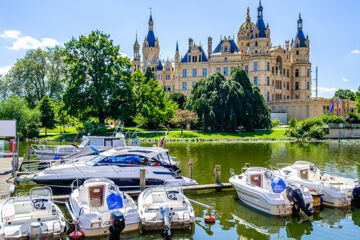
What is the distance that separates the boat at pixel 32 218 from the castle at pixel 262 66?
6834 centimetres

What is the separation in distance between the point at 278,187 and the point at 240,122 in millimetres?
44163

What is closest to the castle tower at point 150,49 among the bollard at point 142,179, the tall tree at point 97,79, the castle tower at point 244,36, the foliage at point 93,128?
the castle tower at point 244,36

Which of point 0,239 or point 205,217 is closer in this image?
point 0,239

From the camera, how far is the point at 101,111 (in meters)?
50.1

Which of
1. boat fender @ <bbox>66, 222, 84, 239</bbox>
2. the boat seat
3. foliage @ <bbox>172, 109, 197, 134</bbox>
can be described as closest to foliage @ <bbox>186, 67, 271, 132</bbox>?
foliage @ <bbox>172, 109, 197, 134</bbox>

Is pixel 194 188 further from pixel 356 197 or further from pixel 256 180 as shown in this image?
pixel 356 197

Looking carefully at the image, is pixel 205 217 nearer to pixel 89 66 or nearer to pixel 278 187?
pixel 278 187

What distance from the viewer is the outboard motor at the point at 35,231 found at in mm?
10164

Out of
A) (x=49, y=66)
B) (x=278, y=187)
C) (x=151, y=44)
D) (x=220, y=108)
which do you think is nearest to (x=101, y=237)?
(x=278, y=187)

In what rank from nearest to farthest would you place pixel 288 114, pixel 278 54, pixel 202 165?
pixel 202 165 → pixel 288 114 → pixel 278 54

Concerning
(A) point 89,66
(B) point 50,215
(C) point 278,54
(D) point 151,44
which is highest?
(D) point 151,44

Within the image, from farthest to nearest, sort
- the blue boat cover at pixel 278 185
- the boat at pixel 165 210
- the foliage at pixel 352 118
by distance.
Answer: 1. the foliage at pixel 352 118
2. the blue boat cover at pixel 278 185
3. the boat at pixel 165 210

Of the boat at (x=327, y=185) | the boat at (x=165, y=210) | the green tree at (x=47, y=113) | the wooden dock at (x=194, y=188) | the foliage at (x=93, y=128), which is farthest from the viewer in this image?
the green tree at (x=47, y=113)

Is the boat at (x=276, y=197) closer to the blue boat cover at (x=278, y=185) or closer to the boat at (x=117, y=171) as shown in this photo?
the blue boat cover at (x=278, y=185)
